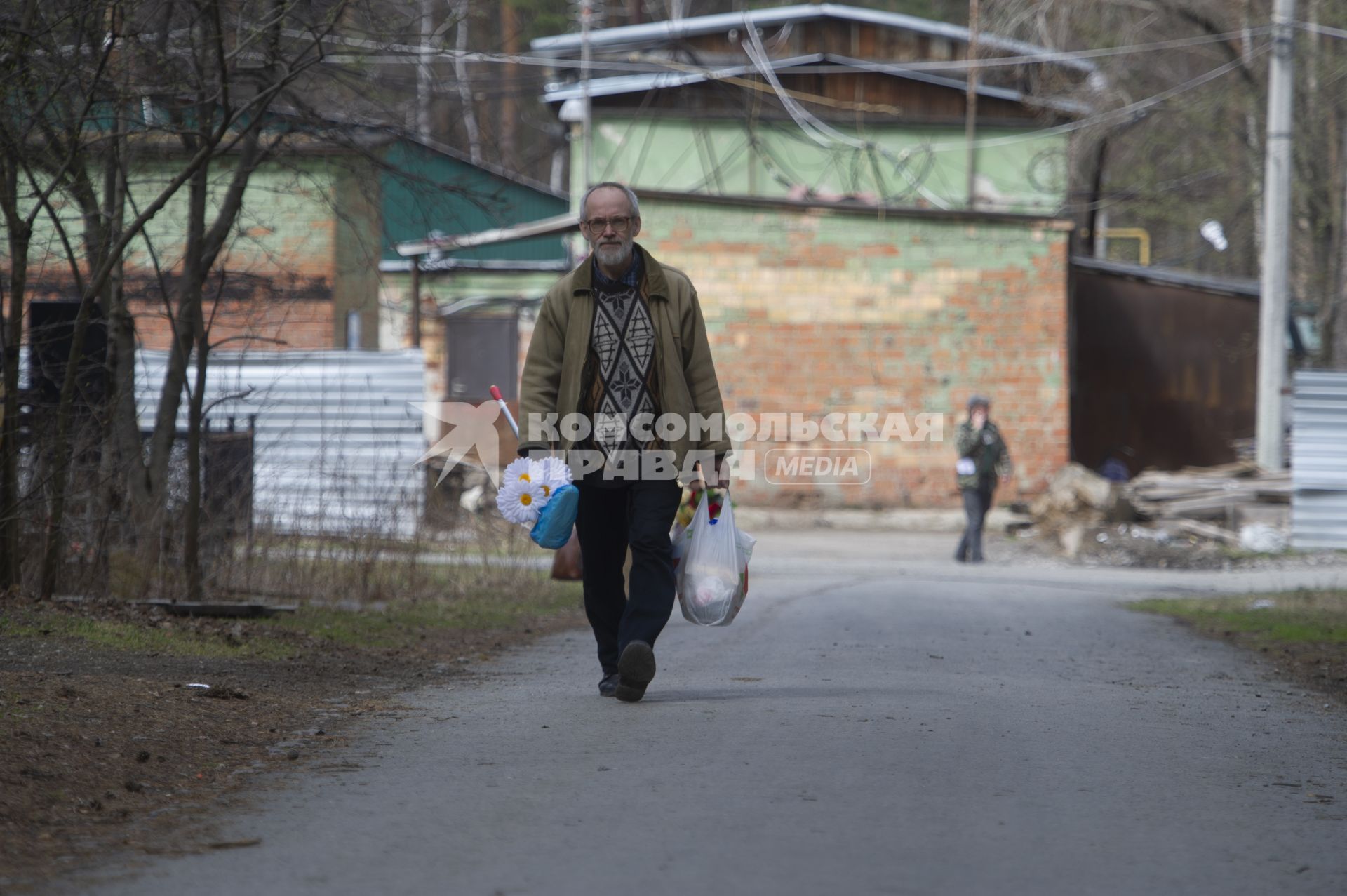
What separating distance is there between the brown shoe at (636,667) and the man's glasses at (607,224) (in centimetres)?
166

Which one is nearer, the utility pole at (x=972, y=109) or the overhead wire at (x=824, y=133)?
the utility pole at (x=972, y=109)

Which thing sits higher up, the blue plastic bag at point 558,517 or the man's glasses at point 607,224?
the man's glasses at point 607,224

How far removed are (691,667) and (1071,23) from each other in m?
20.1

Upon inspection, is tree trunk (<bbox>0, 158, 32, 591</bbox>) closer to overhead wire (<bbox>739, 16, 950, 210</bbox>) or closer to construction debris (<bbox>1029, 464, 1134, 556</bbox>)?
construction debris (<bbox>1029, 464, 1134, 556</bbox>)

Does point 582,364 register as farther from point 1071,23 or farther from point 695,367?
point 1071,23

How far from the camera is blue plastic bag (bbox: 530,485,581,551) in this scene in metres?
6.09

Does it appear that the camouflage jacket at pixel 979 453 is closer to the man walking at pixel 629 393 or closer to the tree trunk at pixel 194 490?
the tree trunk at pixel 194 490

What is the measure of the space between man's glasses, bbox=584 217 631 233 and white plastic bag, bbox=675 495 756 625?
1.17 meters

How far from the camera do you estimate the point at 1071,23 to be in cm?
2497

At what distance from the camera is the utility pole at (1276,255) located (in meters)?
19.0

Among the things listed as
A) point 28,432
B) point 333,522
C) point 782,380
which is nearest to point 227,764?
point 28,432

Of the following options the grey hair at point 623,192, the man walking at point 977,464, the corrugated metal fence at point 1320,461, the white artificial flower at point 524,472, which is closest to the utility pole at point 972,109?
the corrugated metal fence at point 1320,461

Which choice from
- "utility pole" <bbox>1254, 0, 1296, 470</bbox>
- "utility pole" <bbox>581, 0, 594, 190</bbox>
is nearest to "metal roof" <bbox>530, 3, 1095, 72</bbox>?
"utility pole" <bbox>581, 0, 594, 190</bbox>

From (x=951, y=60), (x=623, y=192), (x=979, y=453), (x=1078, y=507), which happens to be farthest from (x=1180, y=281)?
(x=623, y=192)
